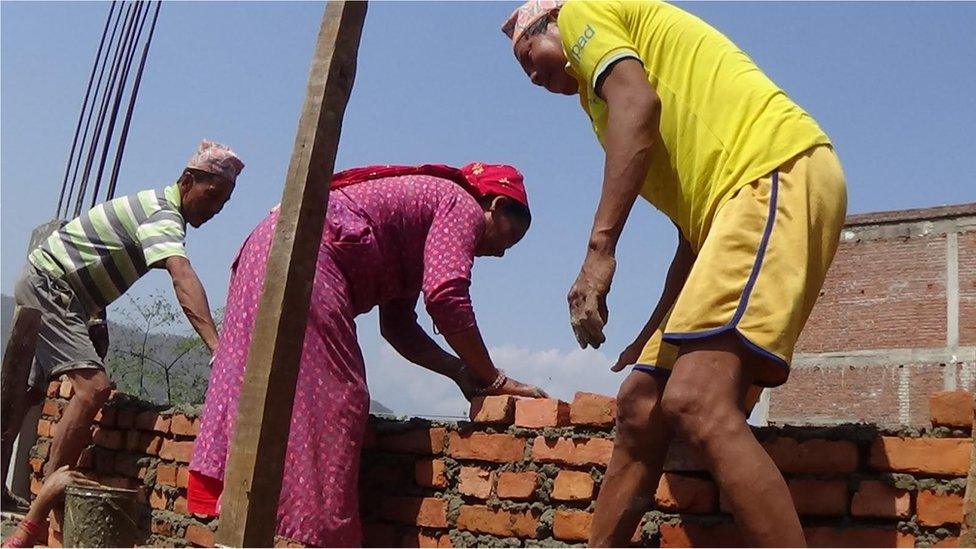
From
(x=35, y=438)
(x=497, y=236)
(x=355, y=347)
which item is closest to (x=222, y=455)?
(x=355, y=347)

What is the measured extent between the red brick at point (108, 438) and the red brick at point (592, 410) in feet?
8.75

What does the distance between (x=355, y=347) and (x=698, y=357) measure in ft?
4.60

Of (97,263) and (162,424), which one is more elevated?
(97,263)

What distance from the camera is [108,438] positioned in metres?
4.68

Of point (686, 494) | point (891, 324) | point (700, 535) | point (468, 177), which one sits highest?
point (891, 324)

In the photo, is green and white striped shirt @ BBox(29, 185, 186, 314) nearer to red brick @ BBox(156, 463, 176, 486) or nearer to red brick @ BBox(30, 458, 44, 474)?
red brick @ BBox(156, 463, 176, 486)

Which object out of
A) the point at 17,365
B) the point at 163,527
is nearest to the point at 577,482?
the point at 163,527

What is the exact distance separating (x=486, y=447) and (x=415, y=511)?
1.20ft

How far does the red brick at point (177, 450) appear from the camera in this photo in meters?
4.04

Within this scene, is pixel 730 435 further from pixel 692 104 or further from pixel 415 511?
pixel 415 511

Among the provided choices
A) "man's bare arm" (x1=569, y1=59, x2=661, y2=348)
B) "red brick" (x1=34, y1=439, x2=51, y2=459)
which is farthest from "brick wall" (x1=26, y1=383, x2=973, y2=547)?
"red brick" (x1=34, y1=439, x2=51, y2=459)

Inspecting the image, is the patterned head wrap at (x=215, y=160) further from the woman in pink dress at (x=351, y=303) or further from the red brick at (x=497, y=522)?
the red brick at (x=497, y=522)

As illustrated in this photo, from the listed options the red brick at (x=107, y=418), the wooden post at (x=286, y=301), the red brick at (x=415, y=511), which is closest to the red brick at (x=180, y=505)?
the red brick at (x=107, y=418)

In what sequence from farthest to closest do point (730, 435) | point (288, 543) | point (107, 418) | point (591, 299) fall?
point (107, 418)
point (288, 543)
point (591, 299)
point (730, 435)
